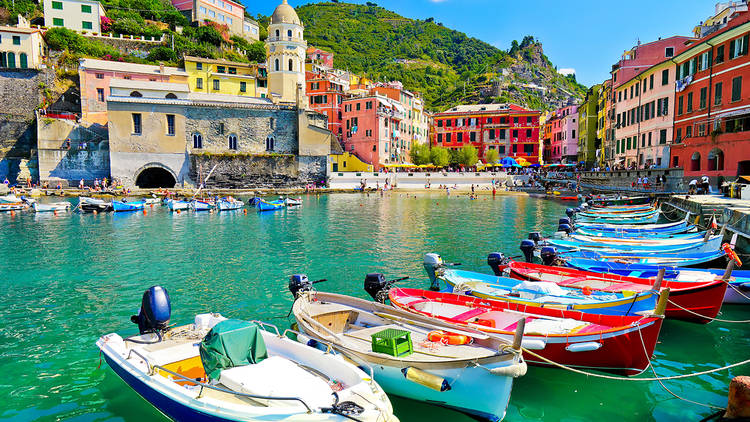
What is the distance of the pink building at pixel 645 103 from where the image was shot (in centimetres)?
3894

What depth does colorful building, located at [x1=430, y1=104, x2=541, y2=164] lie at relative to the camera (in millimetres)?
72438

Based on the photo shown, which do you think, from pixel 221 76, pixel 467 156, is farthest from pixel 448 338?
pixel 221 76

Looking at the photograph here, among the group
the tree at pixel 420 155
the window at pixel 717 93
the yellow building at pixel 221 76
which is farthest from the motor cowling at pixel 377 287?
the yellow building at pixel 221 76

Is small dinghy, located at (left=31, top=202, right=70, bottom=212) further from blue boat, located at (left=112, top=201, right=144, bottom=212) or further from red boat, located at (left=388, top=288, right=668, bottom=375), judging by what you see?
red boat, located at (left=388, top=288, right=668, bottom=375)

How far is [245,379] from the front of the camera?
625cm

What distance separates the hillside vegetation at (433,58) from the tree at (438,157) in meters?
37.9

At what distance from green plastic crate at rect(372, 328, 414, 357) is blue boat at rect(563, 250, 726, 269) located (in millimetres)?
9681

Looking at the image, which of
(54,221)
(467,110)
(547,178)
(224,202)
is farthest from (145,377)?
(467,110)

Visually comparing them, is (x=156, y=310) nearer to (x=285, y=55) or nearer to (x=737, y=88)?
(x=737, y=88)

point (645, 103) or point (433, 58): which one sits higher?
point (433, 58)

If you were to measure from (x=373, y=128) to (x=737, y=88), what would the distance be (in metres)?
42.7

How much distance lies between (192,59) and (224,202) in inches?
1336

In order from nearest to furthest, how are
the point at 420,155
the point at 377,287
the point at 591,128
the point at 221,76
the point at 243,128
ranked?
the point at 377,287
the point at 243,128
the point at 591,128
the point at 420,155
the point at 221,76

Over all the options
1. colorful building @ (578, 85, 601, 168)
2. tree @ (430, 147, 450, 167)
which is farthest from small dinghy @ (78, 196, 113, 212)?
colorful building @ (578, 85, 601, 168)
